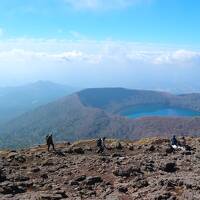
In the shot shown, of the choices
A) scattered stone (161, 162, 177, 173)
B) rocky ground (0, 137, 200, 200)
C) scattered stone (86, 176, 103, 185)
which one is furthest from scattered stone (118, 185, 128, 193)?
scattered stone (161, 162, 177, 173)

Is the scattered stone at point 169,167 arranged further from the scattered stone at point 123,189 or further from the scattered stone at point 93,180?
the scattered stone at point 123,189

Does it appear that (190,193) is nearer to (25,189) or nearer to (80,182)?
(80,182)

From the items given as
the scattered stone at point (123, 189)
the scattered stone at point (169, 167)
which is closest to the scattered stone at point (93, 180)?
the scattered stone at point (123, 189)

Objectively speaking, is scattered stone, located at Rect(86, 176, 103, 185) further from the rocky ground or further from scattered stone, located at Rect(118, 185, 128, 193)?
scattered stone, located at Rect(118, 185, 128, 193)

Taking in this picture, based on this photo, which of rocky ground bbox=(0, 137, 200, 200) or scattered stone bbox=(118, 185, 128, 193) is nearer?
rocky ground bbox=(0, 137, 200, 200)

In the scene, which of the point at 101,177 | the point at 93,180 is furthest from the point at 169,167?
the point at 93,180

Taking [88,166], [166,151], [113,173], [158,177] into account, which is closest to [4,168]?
[88,166]

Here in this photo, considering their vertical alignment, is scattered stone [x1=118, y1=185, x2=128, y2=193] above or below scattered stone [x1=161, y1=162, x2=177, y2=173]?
below

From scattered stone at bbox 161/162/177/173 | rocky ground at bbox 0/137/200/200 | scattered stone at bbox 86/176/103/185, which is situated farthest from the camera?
scattered stone at bbox 161/162/177/173
